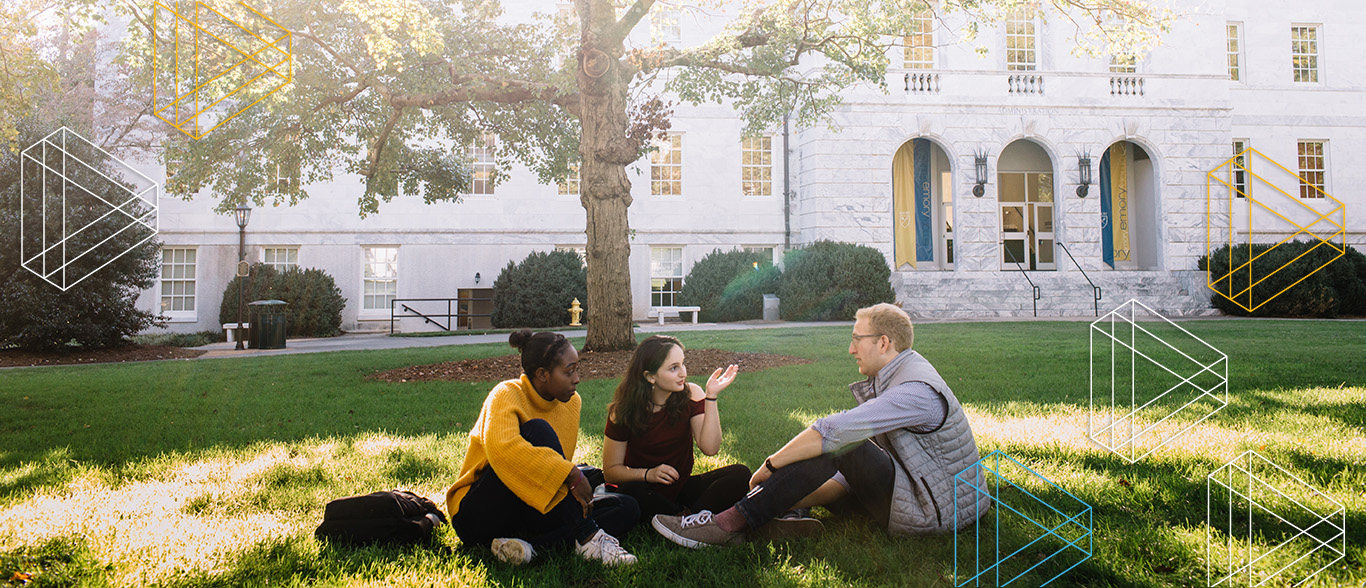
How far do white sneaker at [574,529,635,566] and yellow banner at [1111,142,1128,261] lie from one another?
79.6ft

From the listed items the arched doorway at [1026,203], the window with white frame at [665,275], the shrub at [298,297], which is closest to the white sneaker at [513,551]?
the shrub at [298,297]

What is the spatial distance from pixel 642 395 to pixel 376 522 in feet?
4.11

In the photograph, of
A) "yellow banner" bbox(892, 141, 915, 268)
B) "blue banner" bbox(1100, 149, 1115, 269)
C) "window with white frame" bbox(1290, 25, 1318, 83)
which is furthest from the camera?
"window with white frame" bbox(1290, 25, 1318, 83)

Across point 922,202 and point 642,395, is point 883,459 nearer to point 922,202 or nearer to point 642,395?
point 642,395

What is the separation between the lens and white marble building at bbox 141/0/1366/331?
20797 mm

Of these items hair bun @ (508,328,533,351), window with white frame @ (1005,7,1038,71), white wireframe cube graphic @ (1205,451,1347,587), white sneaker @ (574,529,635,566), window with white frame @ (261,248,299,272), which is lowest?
white sneaker @ (574,529,635,566)

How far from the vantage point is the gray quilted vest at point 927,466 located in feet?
10.2

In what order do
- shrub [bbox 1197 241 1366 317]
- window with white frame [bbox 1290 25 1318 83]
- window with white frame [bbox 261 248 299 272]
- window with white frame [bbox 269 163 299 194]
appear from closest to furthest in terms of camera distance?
window with white frame [bbox 269 163 299 194] → shrub [bbox 1197 241 1366 317] → window with white frame [bbox 261 248 299 272] → window with white frame [bbox 1290 25 1318 83]

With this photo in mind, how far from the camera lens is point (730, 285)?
20375 millimetres

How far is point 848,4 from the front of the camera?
33.9 ft

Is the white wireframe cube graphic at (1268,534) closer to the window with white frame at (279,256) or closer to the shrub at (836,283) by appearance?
the shrub at (836,283)

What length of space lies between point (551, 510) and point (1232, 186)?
958 inches

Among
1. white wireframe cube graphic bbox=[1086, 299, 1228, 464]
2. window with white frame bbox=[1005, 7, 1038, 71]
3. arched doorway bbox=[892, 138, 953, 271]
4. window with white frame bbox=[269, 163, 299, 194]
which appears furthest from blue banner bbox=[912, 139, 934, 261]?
window with white frame bbox=[269, 163, 299, 194]

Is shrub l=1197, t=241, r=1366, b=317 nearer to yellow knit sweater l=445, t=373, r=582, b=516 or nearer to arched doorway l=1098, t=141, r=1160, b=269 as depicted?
arched doorway l=1098, t=141, r=1160, b=269
